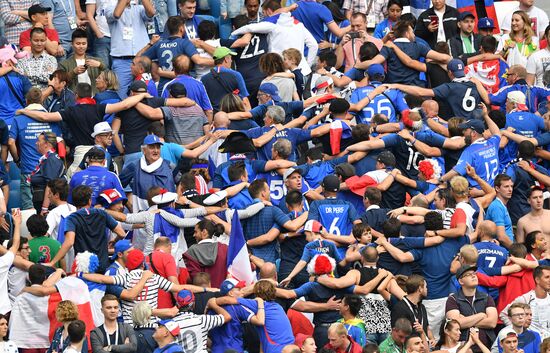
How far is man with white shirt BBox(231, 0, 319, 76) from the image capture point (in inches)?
920

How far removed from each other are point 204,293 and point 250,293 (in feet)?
1.59

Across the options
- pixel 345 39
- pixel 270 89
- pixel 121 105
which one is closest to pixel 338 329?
pixel 121 105

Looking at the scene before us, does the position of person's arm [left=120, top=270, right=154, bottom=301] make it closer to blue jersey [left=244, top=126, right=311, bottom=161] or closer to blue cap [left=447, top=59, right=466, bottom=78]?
blue jersey [left=244, top=126, right=311, bottom=161]

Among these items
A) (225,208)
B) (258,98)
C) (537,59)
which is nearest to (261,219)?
(225,208)

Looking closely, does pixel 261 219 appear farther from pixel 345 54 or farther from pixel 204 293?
pixel 345 54

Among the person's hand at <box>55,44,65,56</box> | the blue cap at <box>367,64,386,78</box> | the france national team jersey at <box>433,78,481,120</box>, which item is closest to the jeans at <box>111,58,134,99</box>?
the person's hand at <box>55,44,65,56</box>

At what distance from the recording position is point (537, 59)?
24.0 m

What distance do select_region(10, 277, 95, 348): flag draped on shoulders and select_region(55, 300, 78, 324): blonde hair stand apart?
63 cm

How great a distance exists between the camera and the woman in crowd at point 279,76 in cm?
2211

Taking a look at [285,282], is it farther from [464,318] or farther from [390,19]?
[390,19]

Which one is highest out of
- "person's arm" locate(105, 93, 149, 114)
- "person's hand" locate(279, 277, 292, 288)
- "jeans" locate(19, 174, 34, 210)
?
"person's arm" locate(105, 93, 149, 114)

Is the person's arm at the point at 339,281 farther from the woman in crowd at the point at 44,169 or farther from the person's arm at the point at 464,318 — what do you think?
the woman in crowd at the point at 44,169

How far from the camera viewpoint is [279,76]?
22.2 m

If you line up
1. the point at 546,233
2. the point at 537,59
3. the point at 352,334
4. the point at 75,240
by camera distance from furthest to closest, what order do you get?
the point at 537,59, the point at 546,233, the point at 75,240, the point at 352,334
